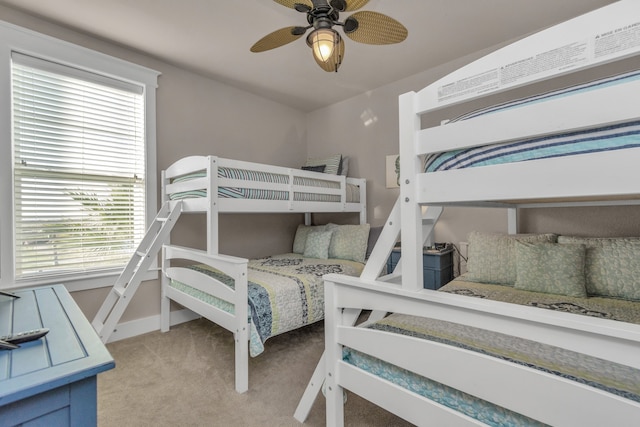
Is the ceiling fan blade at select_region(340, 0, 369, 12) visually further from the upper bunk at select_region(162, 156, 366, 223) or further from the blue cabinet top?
the blue cabinet top

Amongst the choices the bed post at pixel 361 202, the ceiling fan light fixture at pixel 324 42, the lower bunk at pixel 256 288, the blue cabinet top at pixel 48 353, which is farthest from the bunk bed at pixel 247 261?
the ceiling fan light fixture at pixel 324 42

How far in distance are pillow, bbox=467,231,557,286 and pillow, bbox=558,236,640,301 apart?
304 millimetres

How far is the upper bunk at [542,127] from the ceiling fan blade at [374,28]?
2.77 feet

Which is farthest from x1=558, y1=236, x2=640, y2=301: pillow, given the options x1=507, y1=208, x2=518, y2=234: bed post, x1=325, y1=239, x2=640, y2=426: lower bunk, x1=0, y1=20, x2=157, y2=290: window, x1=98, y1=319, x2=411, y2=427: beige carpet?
x1=0, y1=20, x2=157, y2=290: window

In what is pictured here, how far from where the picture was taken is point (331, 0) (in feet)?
5.04

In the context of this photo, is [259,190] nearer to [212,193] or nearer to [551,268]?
[212,193]

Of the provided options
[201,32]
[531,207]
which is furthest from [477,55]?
[201,32]

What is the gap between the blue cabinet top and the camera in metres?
0.67

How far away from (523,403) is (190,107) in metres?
3.31

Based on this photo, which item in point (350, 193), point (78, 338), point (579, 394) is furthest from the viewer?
point (350, 193)

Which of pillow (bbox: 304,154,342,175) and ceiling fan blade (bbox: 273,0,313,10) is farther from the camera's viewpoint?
pillow (bbox: 304,154,342,175)

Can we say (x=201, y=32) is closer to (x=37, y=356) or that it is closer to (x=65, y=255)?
(x=65, y=255)

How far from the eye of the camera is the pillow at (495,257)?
203 cm

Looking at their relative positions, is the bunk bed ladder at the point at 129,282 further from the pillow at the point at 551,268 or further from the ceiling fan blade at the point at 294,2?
the pillow at the point at 551,268
